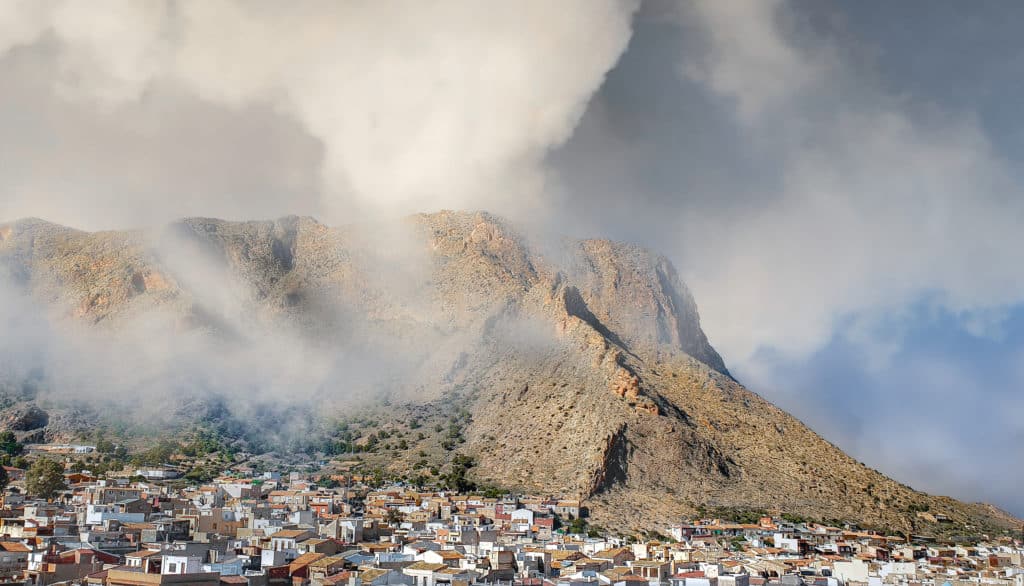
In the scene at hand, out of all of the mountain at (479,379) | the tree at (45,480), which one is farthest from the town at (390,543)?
the mountain at (479,379)

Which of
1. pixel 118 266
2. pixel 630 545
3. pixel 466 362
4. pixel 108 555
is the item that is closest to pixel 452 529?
pixel 630 545

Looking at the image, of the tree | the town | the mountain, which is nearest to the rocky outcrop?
the mountain

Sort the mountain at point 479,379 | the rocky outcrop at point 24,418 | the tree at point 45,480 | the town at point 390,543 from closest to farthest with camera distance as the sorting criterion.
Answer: the town at point 390,543 < the tree at point 45,480 < the mountain at point 479,379 < the rocky outcrop at point 24,418

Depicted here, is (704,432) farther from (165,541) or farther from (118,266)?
(118,266)

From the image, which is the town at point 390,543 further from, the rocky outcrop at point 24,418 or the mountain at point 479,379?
the rocky outcrop at point 24,418

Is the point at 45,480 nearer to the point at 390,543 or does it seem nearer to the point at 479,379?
the point at 390,543

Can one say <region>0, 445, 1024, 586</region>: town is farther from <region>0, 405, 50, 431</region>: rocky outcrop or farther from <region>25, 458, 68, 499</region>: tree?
<region>0, 405, 50, 431</region>: rocky outcrop
